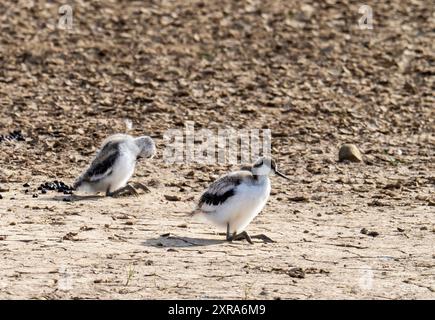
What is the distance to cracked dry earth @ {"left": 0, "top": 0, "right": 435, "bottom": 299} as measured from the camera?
31.2 feet

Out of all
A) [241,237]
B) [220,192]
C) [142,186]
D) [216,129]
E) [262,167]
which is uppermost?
[262,167]

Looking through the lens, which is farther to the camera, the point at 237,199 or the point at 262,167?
the point at 262,167

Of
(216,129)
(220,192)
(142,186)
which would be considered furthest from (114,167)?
(216,129)

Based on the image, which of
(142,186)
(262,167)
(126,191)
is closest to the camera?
(262,167)

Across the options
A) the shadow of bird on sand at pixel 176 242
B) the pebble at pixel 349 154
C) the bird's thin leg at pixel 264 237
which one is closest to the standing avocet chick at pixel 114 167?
the shadow of bird on sand at pixel 176 242

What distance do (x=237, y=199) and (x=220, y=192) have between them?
0.65 ft

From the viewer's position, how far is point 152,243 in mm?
10422

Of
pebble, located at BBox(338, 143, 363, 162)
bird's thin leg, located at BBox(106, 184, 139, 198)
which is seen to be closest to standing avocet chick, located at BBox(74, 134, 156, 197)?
bird's thin leg, located at BBox(106, 184, 139, 198)

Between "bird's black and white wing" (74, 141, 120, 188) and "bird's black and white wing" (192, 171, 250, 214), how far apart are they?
167cm

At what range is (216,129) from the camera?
14922 mm

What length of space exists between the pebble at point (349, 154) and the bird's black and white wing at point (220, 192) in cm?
317

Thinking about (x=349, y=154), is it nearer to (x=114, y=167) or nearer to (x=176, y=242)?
(x=114, y=167)

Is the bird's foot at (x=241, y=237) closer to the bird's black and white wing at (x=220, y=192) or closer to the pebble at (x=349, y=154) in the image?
the bird's black and white wing at (x=220, y=192)

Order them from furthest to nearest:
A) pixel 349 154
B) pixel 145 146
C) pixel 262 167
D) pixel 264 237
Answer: pixel 349 154 → pixel 145 146 → pixel 262 167 → pixel 264 237
